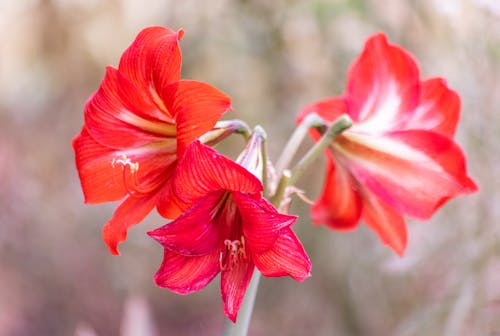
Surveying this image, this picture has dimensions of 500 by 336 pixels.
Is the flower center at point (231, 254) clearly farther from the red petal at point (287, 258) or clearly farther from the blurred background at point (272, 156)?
the blurred background at point (272, 156)

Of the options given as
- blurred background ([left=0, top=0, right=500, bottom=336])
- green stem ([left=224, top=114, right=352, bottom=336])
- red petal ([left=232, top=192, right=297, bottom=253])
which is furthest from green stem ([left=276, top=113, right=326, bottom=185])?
blurred background ([left=0, top=0, right=500, bottom=336])

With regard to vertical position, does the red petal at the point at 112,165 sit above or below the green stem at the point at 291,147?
below

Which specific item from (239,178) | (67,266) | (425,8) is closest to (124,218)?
(239,178)

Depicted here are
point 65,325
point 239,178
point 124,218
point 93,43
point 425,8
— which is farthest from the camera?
point 93,43

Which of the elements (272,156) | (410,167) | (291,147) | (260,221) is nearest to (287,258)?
(260,221)

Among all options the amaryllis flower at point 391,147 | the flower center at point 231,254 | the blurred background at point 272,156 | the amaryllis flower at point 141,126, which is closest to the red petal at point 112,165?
the amaryllis flower at point 141,126

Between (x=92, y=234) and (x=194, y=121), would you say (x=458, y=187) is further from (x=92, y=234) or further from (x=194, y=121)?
(x=92, y=234)
